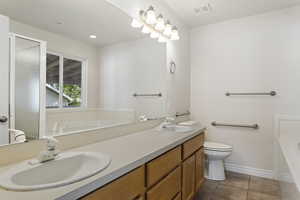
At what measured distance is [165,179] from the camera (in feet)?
4.42

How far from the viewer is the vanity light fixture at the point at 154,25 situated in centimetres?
200

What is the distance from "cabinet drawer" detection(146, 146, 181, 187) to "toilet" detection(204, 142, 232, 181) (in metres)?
1.09

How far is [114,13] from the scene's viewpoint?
1.71 meters

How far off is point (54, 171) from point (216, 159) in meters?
2.15

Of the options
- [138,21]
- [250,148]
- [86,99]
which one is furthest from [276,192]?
[138,21]

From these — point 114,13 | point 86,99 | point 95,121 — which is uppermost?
point 114,13

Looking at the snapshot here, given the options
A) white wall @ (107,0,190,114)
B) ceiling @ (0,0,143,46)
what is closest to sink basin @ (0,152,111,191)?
ceiling @ (0,0,143,46)

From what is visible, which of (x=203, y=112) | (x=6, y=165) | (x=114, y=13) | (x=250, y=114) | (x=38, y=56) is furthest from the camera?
(x=203, y=112)

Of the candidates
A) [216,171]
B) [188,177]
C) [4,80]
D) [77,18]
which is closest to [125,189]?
[4,80]

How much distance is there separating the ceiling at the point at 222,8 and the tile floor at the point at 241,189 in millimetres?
2314

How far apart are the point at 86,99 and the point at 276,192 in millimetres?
2400

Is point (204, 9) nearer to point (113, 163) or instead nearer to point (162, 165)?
point (162, 165)

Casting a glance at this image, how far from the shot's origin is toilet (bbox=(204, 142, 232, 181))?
8.06 ft

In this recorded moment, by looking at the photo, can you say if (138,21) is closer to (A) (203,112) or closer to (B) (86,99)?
(B) (86,99)
